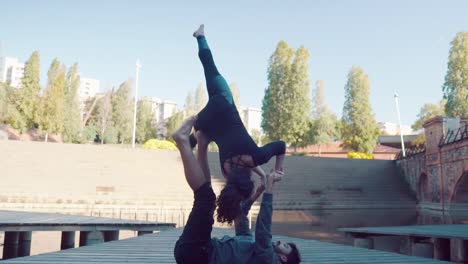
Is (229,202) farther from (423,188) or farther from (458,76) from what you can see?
(458,76)

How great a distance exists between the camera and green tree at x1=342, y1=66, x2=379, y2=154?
32.8m

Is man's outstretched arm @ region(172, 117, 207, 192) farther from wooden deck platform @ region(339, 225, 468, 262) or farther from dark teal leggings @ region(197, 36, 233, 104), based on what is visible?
wooden deck platform @ region(339, 225, 468, 262)

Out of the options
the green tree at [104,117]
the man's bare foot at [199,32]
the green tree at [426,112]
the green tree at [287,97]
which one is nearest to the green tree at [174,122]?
the green tree at [104,117]

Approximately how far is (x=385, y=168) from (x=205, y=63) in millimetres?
22385

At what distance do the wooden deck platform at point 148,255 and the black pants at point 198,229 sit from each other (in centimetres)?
175

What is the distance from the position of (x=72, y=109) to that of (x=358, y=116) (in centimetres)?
2703

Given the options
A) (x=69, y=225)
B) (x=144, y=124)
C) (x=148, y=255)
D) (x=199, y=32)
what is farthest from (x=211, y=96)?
(x=144, y=124)

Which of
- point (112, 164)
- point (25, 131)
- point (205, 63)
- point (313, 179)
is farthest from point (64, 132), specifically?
point (205, 63)

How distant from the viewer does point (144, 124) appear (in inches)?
1645

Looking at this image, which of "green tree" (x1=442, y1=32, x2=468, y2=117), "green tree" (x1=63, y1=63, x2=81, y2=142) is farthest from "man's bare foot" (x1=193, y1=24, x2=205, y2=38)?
"green tree" (x1=63, y1=63, x2=81, y2=142)

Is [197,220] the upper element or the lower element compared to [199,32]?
lower

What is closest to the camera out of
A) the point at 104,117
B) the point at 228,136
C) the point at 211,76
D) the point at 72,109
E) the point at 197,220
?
the point at 197,220

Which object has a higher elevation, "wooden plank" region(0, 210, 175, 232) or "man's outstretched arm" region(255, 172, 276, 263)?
"man's outstretched arm" region(255, 172, 276, 263)

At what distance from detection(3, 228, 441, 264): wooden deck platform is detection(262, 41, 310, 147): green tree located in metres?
26.2
